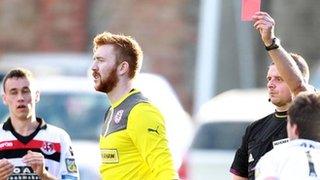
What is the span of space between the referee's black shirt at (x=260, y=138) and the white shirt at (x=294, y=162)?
123cm

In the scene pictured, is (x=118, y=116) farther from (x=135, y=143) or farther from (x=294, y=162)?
(x=294, y=162)

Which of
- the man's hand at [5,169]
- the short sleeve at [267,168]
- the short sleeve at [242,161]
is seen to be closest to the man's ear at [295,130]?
the short sleeve at [267,168]

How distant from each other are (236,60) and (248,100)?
905 cm

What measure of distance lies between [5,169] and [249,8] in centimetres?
188

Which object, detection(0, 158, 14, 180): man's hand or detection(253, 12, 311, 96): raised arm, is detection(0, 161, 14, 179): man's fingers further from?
detection(253, 12, 311, 96): raised arm

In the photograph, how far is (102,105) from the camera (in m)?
15.7

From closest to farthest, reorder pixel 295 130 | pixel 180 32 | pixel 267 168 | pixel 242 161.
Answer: pixel 267 168
pixel 295 130
pixel 242 161
pixel 180 32

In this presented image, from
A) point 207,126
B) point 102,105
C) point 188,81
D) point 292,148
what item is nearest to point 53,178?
point 292,148

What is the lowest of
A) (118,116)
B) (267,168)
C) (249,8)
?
(267,168)

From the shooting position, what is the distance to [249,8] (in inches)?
347

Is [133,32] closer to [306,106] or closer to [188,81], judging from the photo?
[188,81]

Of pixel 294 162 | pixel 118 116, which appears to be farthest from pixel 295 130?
pixel 118 116

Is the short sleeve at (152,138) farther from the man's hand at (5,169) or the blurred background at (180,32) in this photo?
the blurred background at (180,32)

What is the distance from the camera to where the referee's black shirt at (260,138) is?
881 cm
